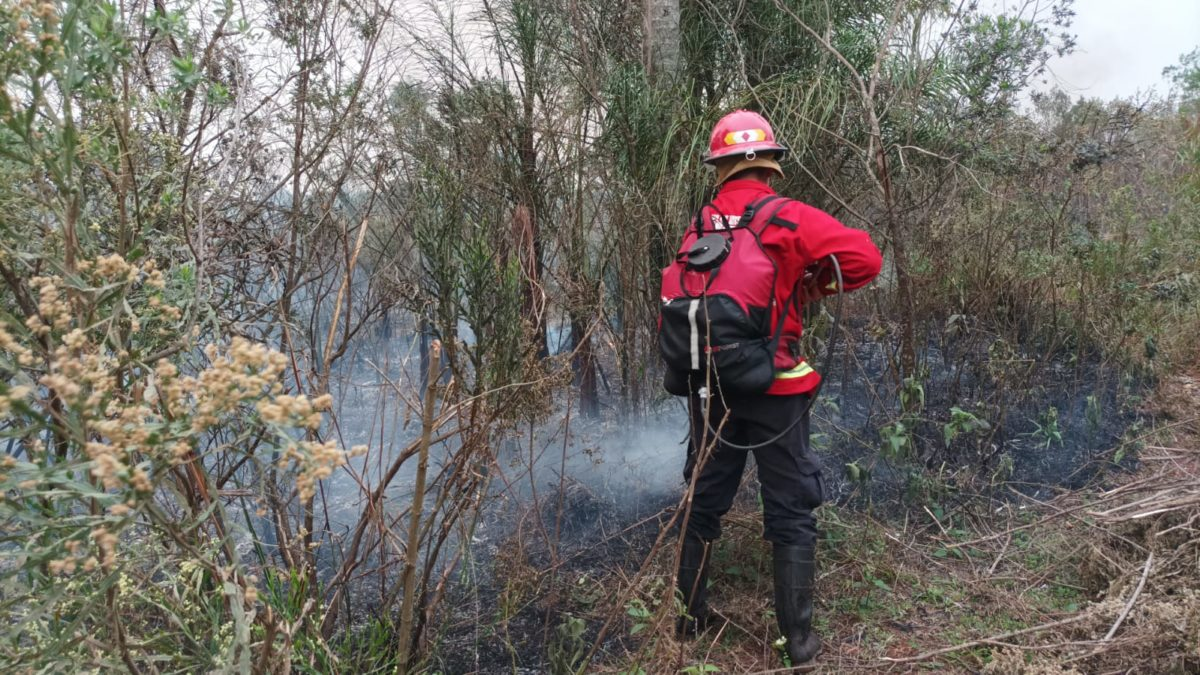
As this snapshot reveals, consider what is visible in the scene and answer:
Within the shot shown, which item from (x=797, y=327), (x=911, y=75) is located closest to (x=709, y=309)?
(x=797, y=327)

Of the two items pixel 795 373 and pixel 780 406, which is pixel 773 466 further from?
pixel 795 373

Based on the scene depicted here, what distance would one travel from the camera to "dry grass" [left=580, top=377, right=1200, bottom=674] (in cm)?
257

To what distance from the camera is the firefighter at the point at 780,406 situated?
2.65 meters

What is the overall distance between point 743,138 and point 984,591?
208 cm

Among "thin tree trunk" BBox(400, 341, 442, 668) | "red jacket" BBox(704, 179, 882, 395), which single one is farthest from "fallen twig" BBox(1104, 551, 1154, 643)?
"thin tree trunk" BBox(400, 341, 442, 668)

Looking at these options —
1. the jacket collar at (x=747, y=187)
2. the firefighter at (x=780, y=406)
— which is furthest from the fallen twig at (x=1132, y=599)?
the jacket collar at (x=747, y=187)

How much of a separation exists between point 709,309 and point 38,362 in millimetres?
1882

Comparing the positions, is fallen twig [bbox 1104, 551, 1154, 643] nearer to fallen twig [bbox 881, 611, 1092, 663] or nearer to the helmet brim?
fallen twig [bbox 881, 611, 1092, 663]

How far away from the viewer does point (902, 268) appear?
395 centimetres

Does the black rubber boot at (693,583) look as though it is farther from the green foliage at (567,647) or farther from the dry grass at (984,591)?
the green foliage at (567,647)

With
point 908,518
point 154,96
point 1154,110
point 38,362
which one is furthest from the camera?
point 1154,110

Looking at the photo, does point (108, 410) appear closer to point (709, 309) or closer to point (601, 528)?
point (709, 309)

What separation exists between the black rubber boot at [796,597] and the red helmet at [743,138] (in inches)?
56.2

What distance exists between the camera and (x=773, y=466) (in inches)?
109
